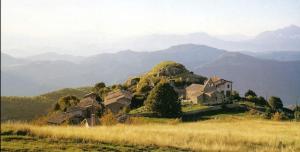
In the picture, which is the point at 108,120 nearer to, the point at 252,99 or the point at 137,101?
the point at 137,101

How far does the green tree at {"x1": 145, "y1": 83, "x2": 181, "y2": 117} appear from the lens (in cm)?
8131

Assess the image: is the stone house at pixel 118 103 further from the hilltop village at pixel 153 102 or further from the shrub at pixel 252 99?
the shrub at pixel 252 99

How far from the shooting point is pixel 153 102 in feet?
270

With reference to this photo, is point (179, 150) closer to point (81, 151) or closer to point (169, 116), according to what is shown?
point (81, 151)

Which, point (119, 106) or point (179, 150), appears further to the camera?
point (119, 106)

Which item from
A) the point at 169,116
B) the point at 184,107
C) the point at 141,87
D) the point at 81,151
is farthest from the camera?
the point at 141,87

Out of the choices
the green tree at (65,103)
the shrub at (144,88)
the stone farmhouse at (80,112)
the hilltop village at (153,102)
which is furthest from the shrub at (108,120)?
the shrub at (144,88)

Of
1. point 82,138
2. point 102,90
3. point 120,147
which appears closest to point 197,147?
point 120,147

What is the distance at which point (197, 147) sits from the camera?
866 inches

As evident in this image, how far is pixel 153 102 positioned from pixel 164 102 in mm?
1946

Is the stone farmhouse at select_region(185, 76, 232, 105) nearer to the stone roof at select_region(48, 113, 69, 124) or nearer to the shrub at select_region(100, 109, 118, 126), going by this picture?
the stone roof at select_region(48, 113, 69, 124)

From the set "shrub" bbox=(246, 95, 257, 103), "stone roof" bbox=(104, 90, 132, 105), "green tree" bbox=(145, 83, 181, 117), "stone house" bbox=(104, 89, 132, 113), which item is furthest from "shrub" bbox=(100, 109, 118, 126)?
"shrub" bbox=(246, 95, 257, 103)

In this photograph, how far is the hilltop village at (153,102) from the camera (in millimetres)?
81250

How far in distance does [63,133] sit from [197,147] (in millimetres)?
6095
